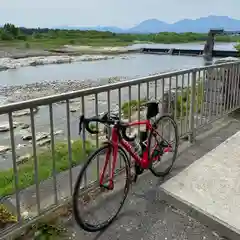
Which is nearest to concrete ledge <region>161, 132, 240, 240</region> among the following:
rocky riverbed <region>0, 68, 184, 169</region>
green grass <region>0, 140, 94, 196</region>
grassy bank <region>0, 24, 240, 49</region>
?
rocky riverbed <region>0, 68, 184, 169</region>

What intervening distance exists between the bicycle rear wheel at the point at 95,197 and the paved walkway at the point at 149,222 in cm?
6

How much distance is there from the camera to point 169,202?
257 cm

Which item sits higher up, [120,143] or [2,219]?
[120,143]

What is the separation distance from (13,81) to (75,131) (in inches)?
510

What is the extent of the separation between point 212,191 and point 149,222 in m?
0.70

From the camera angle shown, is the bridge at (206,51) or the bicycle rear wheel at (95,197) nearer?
the bicycle rear wheel at (95,197)

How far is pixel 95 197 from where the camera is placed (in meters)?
2.61

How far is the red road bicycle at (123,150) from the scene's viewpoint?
2.10 m

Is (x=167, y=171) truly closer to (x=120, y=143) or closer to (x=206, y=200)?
(x=206, y=200)

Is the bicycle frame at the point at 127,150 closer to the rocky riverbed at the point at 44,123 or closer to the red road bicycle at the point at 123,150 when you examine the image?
the red road bicycle at the point at 123,150

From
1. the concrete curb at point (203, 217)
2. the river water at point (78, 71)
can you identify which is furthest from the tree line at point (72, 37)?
the concrete curb at point (203, 217)

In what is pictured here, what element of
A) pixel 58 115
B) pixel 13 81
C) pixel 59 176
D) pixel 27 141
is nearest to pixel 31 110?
pixel 59 176

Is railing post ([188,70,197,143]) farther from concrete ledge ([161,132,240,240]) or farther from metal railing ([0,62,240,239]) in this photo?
concrete ledge ([161,132,240,240])

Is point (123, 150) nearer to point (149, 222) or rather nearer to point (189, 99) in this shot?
point (149, 222)
